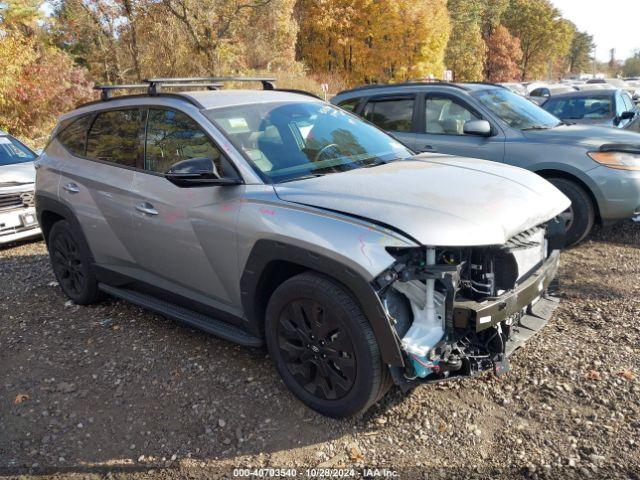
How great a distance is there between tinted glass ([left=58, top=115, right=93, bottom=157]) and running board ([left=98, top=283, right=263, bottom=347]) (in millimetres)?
1226

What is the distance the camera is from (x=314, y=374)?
318 centimetres

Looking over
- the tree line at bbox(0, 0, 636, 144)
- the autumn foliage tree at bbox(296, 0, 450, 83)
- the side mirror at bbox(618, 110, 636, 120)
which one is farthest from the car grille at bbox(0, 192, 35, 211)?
the autumn foliage tree at bbox(296, 0, 450, 83)

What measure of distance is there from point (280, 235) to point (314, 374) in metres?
0.82

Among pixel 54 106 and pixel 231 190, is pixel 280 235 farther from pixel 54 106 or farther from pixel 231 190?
pixel 54 106

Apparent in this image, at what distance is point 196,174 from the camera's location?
3162 millimetres

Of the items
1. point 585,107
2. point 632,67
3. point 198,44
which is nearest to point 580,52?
point 632,67

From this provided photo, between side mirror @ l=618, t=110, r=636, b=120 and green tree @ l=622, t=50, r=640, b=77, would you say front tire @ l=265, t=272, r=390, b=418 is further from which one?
green tree @ l=622, t=50, r=640, b=77

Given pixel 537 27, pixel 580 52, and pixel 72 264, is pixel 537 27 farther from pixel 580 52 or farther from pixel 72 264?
pixel 72 264

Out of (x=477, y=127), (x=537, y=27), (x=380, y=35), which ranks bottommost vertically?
(x=477, y=127)

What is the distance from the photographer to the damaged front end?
270 centimetres

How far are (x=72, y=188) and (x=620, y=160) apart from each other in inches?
205

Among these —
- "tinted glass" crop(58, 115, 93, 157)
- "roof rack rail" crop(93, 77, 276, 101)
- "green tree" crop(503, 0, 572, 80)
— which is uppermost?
"green tree" crop(503, 0, 572, 80)

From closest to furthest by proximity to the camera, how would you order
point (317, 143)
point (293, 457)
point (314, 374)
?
1. point (293, 457)
2. point (314, 374)
3. point (317, 143)

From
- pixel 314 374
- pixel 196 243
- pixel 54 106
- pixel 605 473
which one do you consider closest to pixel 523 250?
pixel 605 473
